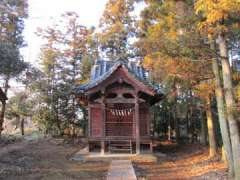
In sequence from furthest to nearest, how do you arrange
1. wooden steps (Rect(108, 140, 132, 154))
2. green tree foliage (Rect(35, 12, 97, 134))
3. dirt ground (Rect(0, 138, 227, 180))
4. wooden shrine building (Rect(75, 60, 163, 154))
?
green tree foliage (Rect(35, 12, 97, 134)) → wooden steps (Rect(108, 140, 132, 154)) → wooden shrine building (Rect(75, 60, 163, 154)) → dirt ground (Rect(0, 138, 227, 180))

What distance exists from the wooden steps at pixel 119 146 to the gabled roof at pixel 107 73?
2.96 m

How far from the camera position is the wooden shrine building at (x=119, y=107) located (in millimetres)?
16094

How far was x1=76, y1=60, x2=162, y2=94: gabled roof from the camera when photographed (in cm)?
1616

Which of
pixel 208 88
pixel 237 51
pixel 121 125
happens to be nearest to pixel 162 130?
pixel 121 125

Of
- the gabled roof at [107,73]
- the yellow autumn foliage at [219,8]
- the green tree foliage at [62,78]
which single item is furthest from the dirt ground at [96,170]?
the green tree foliage at [62,78]

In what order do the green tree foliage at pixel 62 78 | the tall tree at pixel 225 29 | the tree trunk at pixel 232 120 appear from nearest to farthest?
the tall tree at pixel 225 29, the tree trunk at pixel 232 120, the green tree foliage at pixel 62 78

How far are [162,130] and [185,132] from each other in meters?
2.35

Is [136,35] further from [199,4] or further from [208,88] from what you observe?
[199,4]

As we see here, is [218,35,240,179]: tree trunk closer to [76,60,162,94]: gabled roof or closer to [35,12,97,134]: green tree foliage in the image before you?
[76,60,162,94]: gabled roof

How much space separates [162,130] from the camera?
26.6m

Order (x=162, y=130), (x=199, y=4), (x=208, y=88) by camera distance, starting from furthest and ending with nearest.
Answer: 1. (x=162, y=130)
2. (x=208, y=88)
3. (x=199, y=4)

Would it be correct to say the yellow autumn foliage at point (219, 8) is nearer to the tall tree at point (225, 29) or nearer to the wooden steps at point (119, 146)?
the tall tree at point (225, 29)

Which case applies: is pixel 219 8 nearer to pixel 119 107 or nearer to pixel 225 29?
pixel 225 29

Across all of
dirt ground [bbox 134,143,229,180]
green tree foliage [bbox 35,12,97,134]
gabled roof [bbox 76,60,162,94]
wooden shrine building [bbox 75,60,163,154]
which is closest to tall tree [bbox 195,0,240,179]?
dirt ground [bbox 134,143,229,180]
